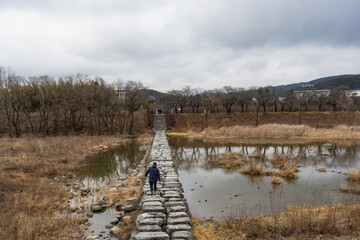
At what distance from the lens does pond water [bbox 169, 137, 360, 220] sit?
790 cm

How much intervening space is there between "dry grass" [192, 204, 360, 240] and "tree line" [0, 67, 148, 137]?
2476cm

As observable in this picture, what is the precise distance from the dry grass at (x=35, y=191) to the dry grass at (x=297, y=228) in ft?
12.5

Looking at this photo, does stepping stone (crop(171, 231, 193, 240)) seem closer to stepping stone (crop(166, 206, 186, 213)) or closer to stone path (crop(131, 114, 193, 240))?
stone path (crop(131, 114, 193, 240))

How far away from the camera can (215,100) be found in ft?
154

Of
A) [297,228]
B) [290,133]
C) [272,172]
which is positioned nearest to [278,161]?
[272,172]

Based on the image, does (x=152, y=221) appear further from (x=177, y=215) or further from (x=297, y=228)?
(x=297, y=228)

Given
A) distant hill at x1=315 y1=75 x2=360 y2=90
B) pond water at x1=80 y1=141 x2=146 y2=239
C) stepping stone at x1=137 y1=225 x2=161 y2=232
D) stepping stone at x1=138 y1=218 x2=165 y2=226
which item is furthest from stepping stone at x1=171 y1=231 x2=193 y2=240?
distant hill at x1=315 y1=75 x2=360 y2=90

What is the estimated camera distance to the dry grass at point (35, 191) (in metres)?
5.78

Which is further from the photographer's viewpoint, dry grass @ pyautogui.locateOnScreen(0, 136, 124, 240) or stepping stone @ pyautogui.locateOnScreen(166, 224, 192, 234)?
dry grass @ pyautogui.locateOnScreen(0, 136, 124, 240)

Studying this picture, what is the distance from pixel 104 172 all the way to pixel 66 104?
65.0 ft

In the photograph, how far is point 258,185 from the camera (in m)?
10.2

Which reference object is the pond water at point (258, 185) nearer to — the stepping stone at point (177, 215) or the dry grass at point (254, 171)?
the dry grass at point (254, 171)

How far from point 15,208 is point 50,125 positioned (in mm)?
26195

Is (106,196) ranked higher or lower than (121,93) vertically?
lower
